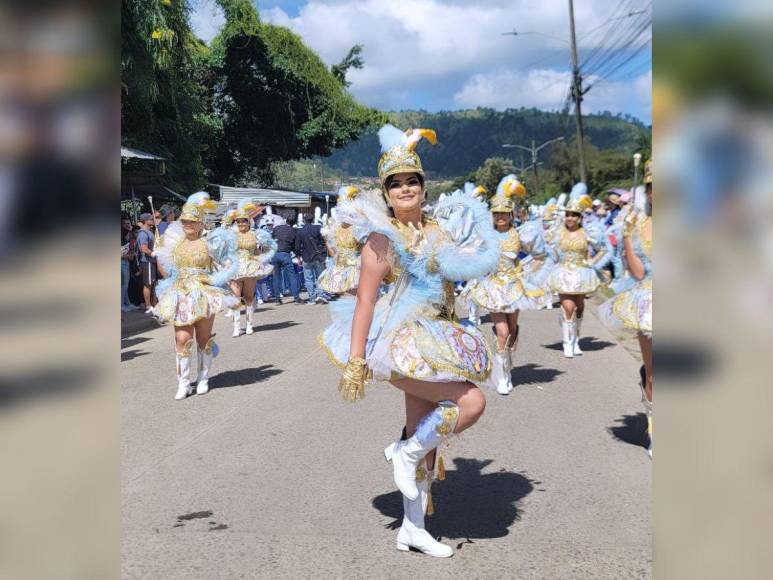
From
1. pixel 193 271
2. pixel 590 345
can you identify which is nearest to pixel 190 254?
pixel 193 271

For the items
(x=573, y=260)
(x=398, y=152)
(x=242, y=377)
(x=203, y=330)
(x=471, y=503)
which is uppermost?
(x=398, y=152)

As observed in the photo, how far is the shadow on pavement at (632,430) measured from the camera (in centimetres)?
648

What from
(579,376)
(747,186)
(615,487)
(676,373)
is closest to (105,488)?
(676,373)

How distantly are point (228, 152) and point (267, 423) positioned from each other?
3433 centimetres

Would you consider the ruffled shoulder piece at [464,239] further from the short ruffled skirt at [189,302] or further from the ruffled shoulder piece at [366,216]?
the short ruffled skirt at [189,302]

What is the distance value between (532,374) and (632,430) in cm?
290

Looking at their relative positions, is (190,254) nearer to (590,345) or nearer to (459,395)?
(459,395)

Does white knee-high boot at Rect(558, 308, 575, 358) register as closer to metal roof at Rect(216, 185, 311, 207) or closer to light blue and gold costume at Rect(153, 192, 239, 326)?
light blue and gold costume at Rect(153, 192, 239, 326)

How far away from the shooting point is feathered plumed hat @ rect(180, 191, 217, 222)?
8359 millimetres

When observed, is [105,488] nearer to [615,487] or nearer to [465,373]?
[465,373]

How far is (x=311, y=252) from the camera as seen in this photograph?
778 inches

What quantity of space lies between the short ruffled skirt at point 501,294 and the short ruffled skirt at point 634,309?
2.80 metres

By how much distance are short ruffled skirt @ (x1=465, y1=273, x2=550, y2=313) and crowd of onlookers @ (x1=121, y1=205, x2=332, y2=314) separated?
357 inches

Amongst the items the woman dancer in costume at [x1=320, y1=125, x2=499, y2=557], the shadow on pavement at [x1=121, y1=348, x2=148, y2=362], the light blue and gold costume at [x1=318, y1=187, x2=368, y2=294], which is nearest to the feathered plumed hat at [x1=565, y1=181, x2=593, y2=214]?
the light blue and gold costume at [x1=318, y1=187, x2=368, y2=294]
